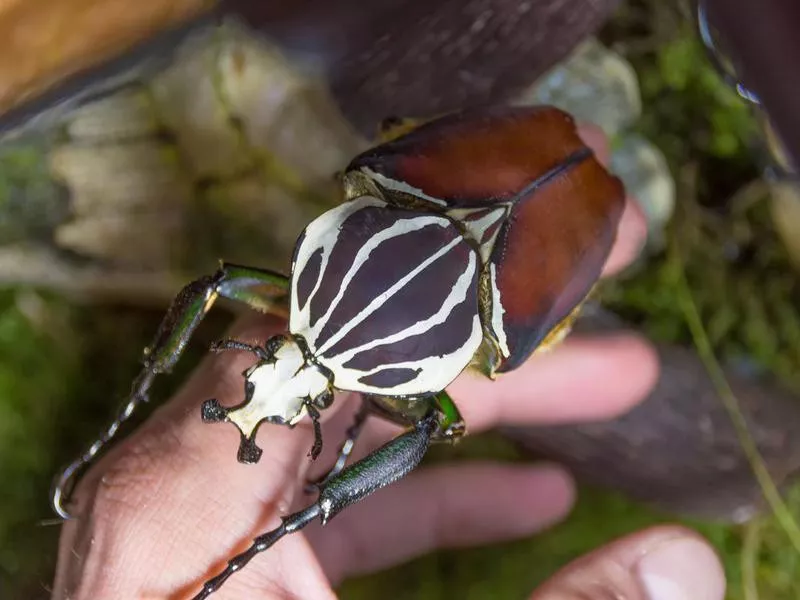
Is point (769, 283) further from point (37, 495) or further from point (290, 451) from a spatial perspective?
point (37, 495)

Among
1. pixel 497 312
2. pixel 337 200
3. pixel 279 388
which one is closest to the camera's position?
pixel 279 388

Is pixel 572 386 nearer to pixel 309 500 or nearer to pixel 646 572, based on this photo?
pixel 646 572

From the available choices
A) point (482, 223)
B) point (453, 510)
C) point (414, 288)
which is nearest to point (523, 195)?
point (482, 223)

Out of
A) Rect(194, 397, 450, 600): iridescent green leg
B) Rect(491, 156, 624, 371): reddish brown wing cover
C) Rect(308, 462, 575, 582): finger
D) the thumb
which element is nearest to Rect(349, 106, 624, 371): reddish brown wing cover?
Rect(491, 156, 624, 371): reddish brown wing cover

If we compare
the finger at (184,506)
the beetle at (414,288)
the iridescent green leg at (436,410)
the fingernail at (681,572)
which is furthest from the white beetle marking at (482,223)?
the fingernail at (681,572)

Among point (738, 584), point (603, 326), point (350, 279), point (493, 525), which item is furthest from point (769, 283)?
point (350, 279)
